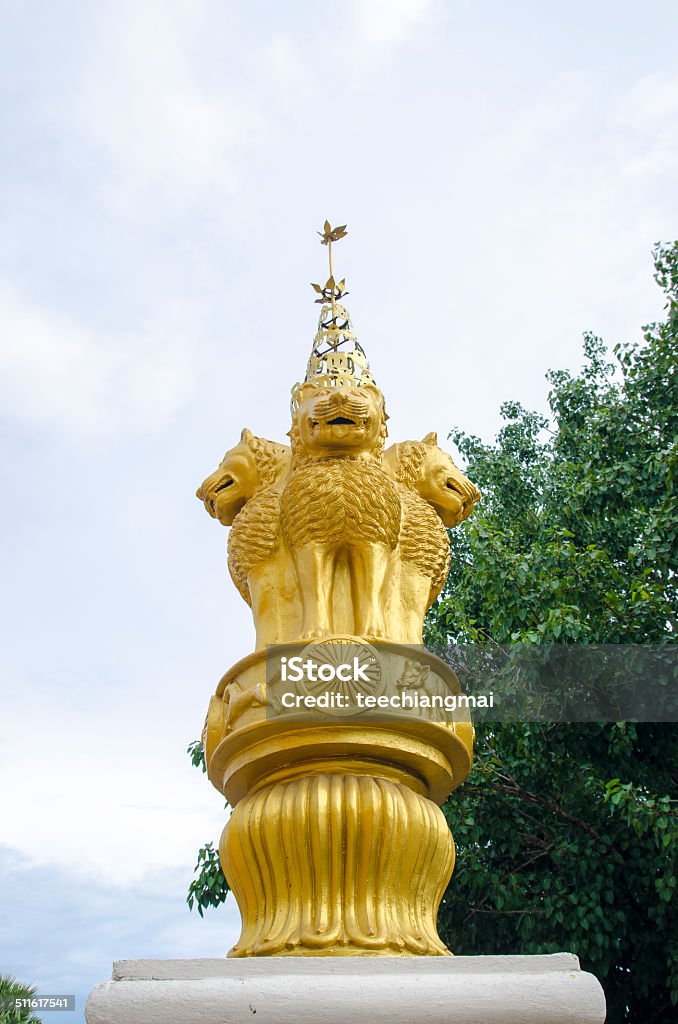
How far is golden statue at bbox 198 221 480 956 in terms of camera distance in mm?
2889

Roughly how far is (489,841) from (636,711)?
1.54 m

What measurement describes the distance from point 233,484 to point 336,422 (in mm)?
483

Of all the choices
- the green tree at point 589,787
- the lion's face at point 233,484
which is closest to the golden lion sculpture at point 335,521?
the lion's face at point 233,484

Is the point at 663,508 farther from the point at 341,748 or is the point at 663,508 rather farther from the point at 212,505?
the point at 341,748

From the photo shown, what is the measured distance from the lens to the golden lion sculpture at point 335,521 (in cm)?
344

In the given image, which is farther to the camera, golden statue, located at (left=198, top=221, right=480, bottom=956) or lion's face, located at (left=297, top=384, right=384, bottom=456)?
lion's face, located at (left=297, top=384, right=384, bottom=456)

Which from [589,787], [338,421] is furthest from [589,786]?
[338,421]

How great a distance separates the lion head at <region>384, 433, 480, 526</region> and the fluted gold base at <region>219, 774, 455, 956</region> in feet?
3.93

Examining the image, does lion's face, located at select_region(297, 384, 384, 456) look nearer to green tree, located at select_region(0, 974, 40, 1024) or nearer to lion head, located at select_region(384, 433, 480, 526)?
lion head, located at select_region(384, 433, 480, 526)

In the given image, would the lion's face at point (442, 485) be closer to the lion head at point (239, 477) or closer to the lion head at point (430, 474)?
the lion head at point (430, 474)

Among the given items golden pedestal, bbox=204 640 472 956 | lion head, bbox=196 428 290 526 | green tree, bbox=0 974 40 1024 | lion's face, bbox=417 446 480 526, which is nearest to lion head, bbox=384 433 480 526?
lion's face, bbox=417 446 480 526

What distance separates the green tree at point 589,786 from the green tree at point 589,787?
0.01m

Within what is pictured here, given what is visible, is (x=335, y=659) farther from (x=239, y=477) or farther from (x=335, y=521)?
(x=239, y=477)

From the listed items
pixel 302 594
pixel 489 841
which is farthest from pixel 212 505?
pixel 489 841
